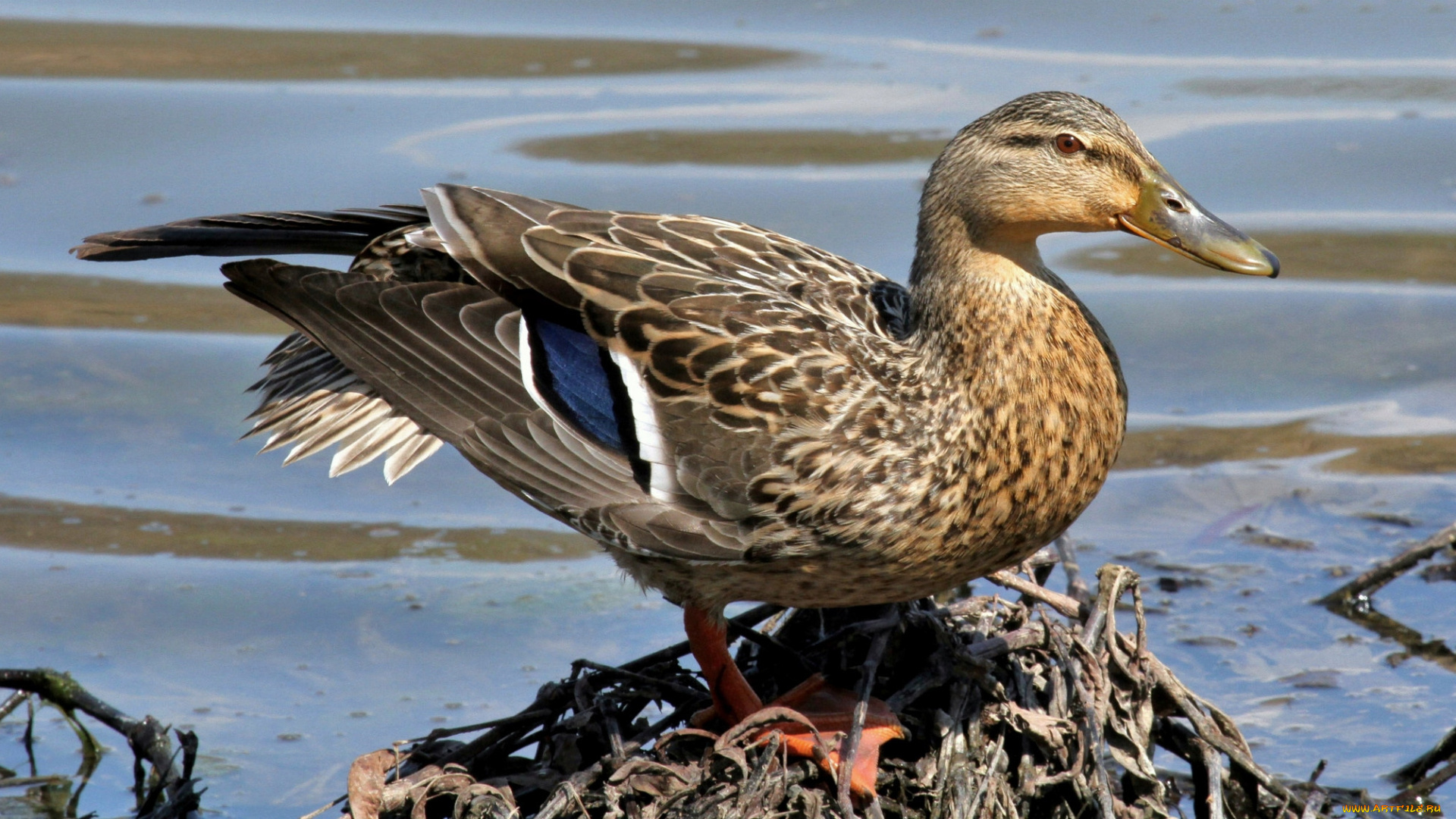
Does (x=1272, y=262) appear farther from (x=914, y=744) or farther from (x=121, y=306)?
(x=121, y=306)

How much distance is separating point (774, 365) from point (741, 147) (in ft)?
15.4

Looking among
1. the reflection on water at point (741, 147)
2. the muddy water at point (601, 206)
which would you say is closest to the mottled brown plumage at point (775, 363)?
the muddy water at point (601, 206)

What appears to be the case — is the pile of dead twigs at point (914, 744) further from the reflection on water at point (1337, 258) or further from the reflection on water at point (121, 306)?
the reflection on water at point (1337, 258)

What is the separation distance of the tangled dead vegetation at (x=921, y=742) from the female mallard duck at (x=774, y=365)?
0.43ft

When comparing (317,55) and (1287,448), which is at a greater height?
(317,55)

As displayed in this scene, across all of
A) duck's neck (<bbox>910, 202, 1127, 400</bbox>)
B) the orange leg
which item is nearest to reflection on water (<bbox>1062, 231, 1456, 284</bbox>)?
duck's neck (<bbox>910, 202, 1127, 400</bbox>)

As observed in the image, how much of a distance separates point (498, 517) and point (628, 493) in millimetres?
2165

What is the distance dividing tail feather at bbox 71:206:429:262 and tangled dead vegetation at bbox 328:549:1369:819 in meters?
1.38

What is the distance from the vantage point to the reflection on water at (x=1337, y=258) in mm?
7691

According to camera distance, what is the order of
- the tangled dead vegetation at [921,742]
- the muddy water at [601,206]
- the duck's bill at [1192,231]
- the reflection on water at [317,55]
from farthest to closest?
the reflection on water at [317,55] → the muddy water at [601,206] → the duck's bill at [1192,231] → the tangled dead vegetation at [921,742]

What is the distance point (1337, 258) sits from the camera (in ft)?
25.8

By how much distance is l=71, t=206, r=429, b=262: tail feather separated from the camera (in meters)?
4.59

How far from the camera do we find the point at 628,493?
170 inches

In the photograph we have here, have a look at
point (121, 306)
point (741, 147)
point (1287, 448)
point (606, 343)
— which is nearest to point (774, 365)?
point (606, 343)
